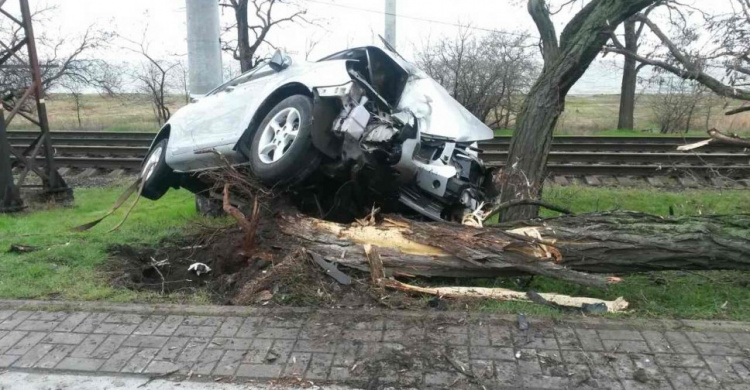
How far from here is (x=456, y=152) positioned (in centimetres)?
643

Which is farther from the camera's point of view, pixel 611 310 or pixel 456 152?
pixel 456 152

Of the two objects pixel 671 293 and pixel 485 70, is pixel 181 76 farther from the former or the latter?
pixel 671 293

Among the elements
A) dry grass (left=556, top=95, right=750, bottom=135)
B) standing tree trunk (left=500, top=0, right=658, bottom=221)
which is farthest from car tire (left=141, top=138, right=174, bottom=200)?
dry grass (left=556, top=95, right=750, bottom=135)

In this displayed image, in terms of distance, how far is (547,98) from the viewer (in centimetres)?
695

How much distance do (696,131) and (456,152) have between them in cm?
1647

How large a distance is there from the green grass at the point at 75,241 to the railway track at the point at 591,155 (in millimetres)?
3581

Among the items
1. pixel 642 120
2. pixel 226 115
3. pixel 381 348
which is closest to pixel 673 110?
pixel 642 120

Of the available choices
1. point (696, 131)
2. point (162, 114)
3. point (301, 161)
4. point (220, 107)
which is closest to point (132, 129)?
point (162, 114)

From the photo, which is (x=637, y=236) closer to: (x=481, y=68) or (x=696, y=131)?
(x=481, y=68)

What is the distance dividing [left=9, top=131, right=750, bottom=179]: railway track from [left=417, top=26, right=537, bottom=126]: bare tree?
16.4ft

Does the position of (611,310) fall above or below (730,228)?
below

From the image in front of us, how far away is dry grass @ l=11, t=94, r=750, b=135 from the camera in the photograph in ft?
64.4

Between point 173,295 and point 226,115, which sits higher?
point 226,115

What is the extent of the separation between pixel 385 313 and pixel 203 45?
5.37 metres
